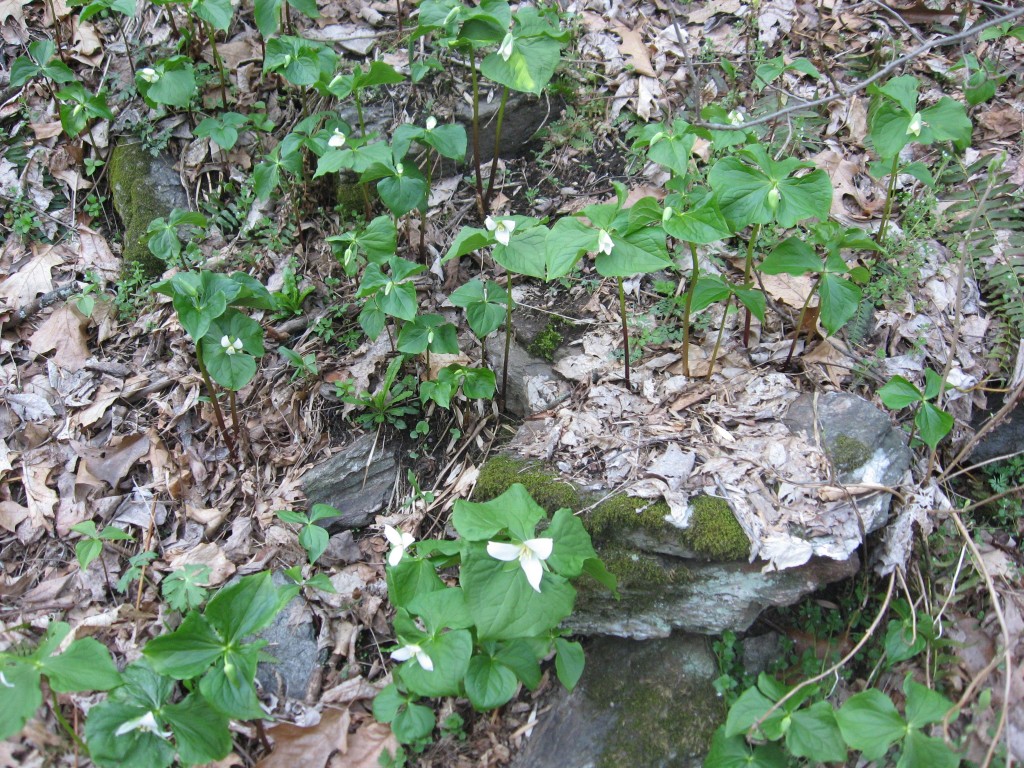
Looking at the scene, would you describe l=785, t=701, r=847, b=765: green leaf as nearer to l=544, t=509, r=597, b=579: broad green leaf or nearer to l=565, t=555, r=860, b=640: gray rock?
l=565, t=555, r=860, b=640: gray rock

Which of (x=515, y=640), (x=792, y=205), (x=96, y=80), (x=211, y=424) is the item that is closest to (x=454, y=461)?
(x=515, y=640)

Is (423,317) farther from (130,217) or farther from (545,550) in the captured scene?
(130,217)

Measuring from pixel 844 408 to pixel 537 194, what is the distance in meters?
1.90

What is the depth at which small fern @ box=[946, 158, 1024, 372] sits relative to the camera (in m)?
2.96

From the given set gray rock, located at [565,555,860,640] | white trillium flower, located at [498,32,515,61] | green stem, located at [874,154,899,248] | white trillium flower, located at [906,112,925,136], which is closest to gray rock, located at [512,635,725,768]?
gray rock, located at [565,555,860,640]

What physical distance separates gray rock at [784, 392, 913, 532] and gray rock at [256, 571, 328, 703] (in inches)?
78.9

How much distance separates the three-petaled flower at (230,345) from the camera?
2.87 m

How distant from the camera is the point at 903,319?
125 inches

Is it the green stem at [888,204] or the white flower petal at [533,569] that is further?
the green stem at [888,204]

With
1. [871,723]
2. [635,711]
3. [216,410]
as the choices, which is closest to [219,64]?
[216,410]

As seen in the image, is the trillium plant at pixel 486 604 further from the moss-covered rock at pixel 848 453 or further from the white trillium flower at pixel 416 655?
the moss-covered rock at pixel 848 453

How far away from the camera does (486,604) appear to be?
206cm

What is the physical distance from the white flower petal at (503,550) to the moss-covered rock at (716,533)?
2.64 ft

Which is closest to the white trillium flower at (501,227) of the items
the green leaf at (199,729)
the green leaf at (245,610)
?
the green leaf at (245,610)
